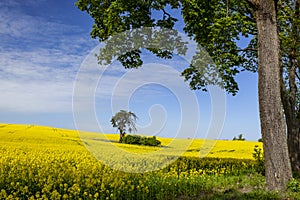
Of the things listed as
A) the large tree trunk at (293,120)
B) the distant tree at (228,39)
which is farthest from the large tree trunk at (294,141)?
the distant tree at (228,39)

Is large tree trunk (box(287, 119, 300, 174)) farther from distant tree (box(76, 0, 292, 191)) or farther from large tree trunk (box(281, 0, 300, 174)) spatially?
distant tree (box(76, 0, 292, 191))

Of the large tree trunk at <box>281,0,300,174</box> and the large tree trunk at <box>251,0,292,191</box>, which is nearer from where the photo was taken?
the large tree trunk at <box>251,0,292,191</box>

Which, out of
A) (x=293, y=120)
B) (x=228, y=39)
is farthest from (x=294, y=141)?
(x=228, y=39)

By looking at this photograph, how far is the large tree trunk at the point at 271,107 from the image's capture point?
10562 mm

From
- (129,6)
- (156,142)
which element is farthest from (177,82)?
(156,142)

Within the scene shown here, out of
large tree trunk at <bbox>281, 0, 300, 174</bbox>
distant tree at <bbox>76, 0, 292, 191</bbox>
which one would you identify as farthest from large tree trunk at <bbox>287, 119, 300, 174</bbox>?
distant tree at <bbox>76, 0, 292, 191</bbox>

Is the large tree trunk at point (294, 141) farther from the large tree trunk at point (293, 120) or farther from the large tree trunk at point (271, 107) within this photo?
the large tree trunk at point (271, 107)

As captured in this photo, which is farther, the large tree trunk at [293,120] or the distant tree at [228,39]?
the large tree trunk at [293,120]

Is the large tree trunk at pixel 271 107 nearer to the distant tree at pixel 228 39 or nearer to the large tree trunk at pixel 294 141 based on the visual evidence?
the distant tree at pixel 228 39

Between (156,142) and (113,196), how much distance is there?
27662mm

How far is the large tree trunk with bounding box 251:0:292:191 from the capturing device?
10562mm

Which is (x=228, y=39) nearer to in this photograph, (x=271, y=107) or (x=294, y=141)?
(x=271, y=107)

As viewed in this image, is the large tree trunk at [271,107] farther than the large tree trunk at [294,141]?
No

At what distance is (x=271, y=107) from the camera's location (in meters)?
10.6
